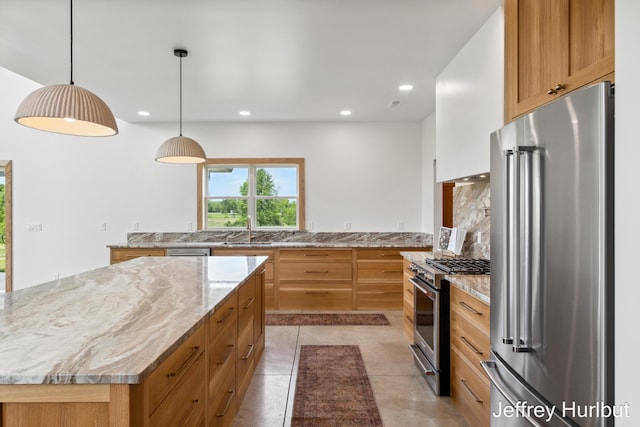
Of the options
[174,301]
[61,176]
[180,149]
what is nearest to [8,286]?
[61,176]

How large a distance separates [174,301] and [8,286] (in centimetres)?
532

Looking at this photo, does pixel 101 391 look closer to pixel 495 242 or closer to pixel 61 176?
pixel 495 242

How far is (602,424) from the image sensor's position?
1.07 metres

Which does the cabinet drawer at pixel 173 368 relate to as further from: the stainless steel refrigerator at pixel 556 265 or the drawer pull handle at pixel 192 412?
the stainless steel refrigerator at pixel 556 265

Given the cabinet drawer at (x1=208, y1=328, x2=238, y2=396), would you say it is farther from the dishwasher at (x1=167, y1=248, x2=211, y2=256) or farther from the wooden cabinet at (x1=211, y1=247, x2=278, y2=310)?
the dishwasher at (x1=167, y1=248, x2=211, y2=256)

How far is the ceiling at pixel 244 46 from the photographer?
2.38 m

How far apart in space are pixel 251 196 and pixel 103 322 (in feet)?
13.7

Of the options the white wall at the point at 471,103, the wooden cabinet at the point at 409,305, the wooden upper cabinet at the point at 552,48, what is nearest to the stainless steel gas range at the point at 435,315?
the wooden cabinet at the point at 409,305

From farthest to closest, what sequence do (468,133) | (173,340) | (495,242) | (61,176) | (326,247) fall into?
1. (61,176)
2. (326,247)
3. (468,133)
4. (495,242)
5. (173,340)

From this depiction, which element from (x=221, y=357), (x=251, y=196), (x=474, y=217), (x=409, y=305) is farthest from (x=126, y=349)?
(x=251, y=196)

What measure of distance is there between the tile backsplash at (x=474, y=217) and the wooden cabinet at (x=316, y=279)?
5.65 feet

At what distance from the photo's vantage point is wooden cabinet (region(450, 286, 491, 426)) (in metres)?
1.99

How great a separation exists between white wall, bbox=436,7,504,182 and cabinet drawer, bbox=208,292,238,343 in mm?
1848

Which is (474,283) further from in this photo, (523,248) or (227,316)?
(227,316)
